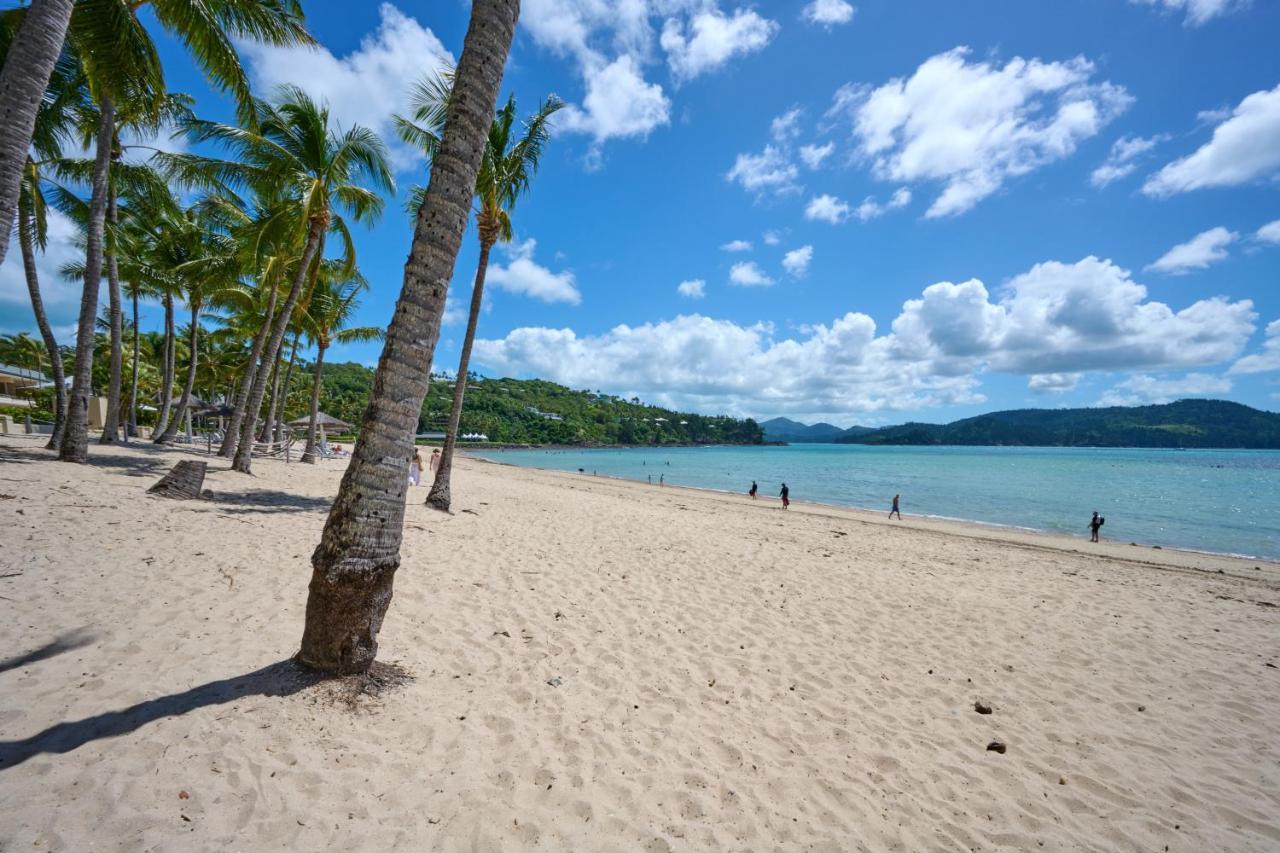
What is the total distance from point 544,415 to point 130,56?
129 metres

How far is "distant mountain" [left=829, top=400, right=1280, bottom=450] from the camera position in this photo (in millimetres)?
157375

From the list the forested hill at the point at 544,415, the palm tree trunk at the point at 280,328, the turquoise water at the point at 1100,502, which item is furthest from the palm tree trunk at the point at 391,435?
the forested hill at the point at 544,415

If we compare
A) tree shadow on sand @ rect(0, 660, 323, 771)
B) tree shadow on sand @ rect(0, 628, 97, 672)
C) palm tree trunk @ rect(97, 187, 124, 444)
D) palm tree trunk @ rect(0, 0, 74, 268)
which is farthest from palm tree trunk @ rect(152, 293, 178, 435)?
tree shadow on sand @ rect(0, 660, 323, 771)

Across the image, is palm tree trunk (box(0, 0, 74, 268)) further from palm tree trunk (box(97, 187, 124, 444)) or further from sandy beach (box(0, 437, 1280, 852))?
palm tree trunk (box(97, 187, 124, 444))

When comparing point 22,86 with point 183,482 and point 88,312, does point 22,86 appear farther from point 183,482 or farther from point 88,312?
point 88,312

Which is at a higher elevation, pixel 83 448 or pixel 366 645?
pixel 83 448

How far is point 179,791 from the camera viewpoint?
8.69 feet

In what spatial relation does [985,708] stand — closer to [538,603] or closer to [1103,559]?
[538,603]

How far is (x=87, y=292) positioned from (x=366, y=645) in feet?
43.8

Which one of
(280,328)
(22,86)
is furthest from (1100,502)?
(22,86)

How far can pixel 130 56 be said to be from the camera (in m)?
7.65

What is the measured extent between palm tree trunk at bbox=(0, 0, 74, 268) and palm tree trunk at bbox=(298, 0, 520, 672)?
150 inches

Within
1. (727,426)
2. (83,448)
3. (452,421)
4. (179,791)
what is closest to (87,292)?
(83,448)

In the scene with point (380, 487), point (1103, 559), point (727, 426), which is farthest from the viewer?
point (727, 426)
